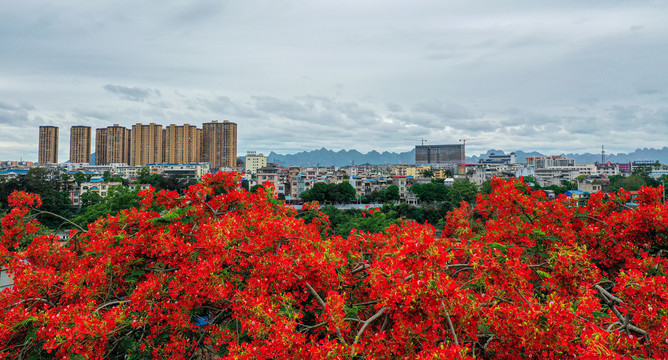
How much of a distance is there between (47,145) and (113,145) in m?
13.0

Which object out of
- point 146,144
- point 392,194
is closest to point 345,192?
point 392,194

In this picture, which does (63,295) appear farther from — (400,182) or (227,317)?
(400,182)

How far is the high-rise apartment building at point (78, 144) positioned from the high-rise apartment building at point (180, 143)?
66.9 ft

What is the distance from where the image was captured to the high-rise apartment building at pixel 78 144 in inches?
3174

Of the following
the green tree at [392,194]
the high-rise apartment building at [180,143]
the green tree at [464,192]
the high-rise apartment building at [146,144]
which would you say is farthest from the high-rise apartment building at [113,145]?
the green tree at [464,192]

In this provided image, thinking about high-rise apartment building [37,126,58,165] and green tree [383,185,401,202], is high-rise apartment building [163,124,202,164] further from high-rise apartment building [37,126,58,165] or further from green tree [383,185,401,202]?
green tree [383,185,401,202]

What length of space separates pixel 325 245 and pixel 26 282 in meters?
2.14

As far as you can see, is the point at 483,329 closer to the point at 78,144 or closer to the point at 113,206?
the point at 113,206

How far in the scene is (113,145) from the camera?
78.1 metres

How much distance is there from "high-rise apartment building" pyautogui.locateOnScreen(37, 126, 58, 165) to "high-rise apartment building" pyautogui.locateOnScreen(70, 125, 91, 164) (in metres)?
3.32

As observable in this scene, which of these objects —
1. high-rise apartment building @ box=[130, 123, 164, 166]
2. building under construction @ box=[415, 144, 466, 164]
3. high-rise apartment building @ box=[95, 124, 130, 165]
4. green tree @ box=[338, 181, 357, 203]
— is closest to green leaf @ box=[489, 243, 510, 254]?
green tree @ box=[338, 181, 357, 203]

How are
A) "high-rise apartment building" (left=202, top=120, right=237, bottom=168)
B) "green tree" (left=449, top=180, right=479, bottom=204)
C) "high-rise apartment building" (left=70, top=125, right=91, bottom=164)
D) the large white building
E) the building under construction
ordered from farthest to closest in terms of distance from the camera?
the building under construction → the large white building → "high-rise apartment building" (left=70, top=125, right=91, bottom=164) → "high-rise apartment building" (left=202, top=120, right=237, bottom=168) → "green tree" (left=449, top=180, right=479, bottom=204)

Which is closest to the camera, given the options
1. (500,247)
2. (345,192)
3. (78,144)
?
(500,247)

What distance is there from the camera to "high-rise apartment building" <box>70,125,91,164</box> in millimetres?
80625
